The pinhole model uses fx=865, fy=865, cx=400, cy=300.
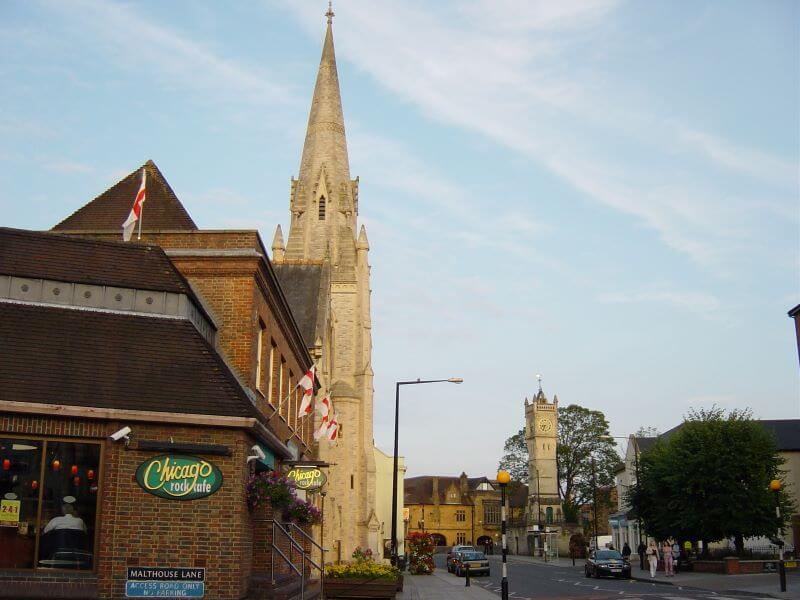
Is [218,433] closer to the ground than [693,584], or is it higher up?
higher up

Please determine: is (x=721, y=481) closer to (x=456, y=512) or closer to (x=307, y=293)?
(x=307, y=293)

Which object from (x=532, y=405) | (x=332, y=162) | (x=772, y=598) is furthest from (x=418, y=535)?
(x=532, y=405)

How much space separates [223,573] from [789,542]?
163ft

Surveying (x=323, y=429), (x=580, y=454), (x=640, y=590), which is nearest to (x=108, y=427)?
(x=323, y=429)

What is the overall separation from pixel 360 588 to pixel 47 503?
34.6 feet

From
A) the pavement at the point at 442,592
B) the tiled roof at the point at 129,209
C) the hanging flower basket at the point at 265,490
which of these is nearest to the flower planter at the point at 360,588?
the pavement at the point at 442,592

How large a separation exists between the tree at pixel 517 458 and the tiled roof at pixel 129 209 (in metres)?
87.5

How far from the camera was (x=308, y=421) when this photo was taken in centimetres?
3084

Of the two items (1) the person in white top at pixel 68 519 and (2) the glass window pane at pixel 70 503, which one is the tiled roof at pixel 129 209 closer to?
(2) the glass window pane at pixel 70 503

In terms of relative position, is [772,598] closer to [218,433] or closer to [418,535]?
[218,433]

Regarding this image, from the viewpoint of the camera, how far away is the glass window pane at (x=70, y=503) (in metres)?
12.8

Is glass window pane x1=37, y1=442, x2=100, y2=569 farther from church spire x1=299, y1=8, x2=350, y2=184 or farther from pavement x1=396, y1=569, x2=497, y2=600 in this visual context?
church spire x1=299, y1=8, x2=350, y2=184

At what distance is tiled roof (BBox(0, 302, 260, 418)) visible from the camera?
13.0 meters

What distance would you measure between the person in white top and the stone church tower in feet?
97.6
